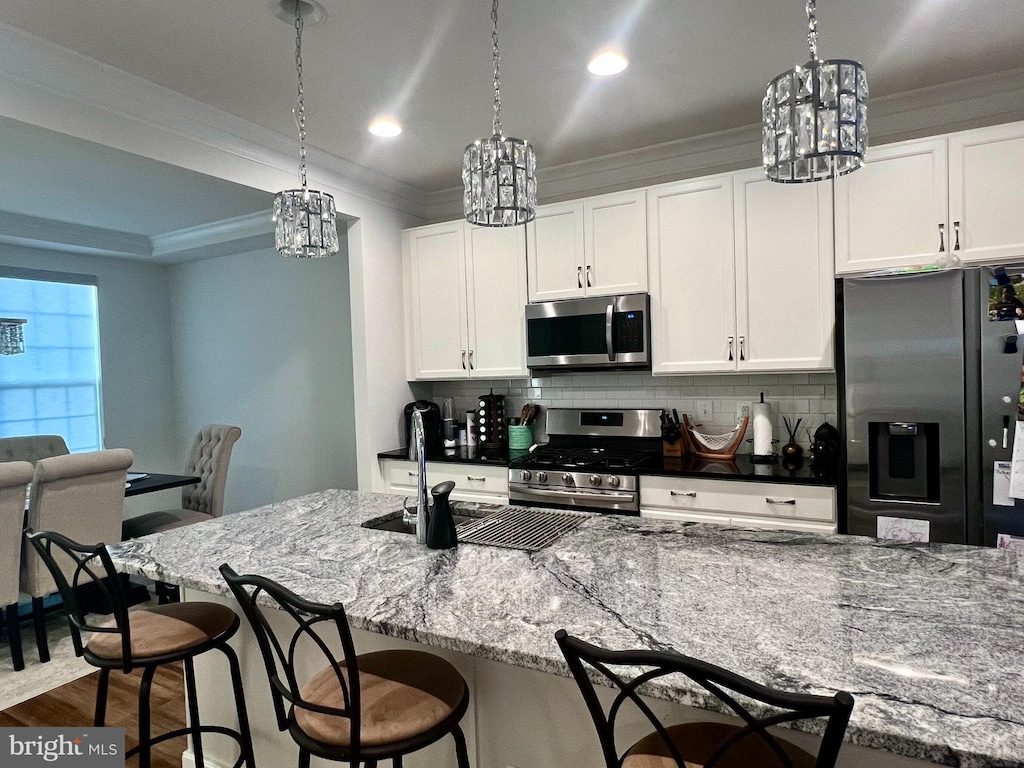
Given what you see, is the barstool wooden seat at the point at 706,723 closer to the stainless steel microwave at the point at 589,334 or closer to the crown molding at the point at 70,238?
the stainless steel microwave at the point at 589,334

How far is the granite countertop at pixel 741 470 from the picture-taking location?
278 centimetres

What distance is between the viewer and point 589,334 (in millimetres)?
3453

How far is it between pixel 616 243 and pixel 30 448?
427cm

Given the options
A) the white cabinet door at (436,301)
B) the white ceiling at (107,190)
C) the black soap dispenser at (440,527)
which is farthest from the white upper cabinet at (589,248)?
the black soap dispenser at (440,527)

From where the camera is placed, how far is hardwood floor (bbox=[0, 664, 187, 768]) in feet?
7.94

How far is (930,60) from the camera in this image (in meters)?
2.56

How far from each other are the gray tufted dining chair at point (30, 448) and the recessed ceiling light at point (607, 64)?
4252mm

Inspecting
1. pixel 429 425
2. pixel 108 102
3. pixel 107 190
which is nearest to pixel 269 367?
pixel 107 190

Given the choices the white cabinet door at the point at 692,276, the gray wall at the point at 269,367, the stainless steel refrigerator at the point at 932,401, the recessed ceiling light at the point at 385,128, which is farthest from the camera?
the gray wall at the point at 269,367

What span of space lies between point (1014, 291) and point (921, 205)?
0.60m

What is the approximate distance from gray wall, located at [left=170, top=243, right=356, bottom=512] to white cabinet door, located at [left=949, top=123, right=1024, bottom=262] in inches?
149

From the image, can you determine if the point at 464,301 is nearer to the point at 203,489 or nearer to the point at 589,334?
the point at 589,334

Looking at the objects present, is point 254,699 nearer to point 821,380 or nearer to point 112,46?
point 112,46

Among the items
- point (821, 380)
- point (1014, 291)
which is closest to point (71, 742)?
point (821, 380)
